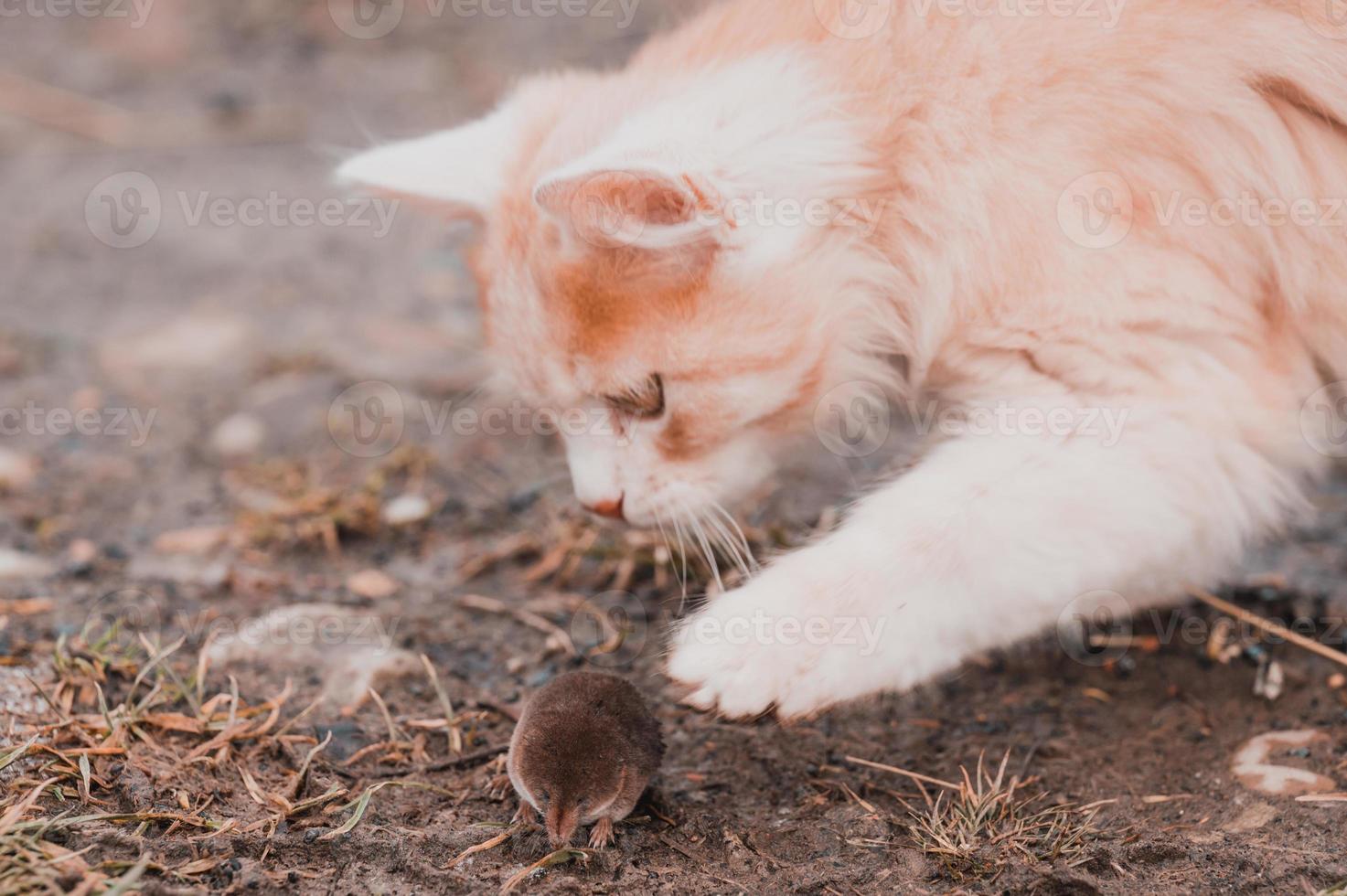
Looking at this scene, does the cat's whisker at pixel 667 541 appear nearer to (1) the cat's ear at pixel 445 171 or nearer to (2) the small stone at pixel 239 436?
(1) the cat's ear at pixel 445 171

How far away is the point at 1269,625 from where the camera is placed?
291cm

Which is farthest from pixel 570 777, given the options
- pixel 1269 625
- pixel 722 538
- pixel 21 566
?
pixel 21 566

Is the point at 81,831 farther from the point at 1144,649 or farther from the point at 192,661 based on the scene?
the point at 1144,649

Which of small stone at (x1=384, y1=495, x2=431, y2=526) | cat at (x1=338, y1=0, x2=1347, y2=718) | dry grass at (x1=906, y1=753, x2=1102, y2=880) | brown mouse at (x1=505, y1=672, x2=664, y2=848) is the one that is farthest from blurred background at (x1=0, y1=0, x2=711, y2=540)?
dry grass at (x1=906, y1=753, x2=1102, y2=880)

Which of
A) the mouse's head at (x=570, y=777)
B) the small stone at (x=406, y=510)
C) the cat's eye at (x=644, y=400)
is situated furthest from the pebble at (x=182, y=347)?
the mouse's head at (x=570, y=777)

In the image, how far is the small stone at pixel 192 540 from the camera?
3.42 metres

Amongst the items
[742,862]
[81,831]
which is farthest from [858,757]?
[81,831]

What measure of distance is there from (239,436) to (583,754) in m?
2.39

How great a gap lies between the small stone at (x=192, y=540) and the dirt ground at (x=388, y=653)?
0.02 m

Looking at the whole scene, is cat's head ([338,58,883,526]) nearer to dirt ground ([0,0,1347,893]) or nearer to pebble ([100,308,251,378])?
dirt ground ([0,0,1347,893])

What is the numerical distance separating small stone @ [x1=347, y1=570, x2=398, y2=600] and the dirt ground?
25 mm

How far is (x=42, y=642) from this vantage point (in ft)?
8.75

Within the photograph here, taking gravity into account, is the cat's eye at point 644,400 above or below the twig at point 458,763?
above

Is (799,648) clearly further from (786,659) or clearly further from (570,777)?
(570,777)
